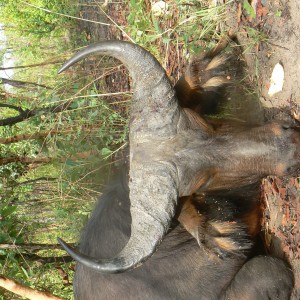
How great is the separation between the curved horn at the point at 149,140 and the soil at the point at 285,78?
116 cm

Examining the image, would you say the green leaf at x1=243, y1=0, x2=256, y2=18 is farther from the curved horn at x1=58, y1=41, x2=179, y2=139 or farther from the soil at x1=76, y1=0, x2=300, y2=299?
the curved horn at x1=58, y1=41, x2=179, y2=139

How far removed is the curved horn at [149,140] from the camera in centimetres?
339

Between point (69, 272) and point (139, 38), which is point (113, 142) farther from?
point (69, 272)

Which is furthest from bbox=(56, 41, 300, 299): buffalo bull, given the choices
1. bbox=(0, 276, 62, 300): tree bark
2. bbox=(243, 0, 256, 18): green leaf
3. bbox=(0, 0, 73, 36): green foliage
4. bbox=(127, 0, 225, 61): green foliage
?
bbox=(0, 0, 73, 36): green foliage

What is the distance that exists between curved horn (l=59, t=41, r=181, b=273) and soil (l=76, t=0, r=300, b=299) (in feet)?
3.80

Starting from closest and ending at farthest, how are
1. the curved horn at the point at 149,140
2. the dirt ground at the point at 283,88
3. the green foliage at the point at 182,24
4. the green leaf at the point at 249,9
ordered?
1. the curved horn at the point at 149,140
2. the dirt ground at the point at 283,88
3. the green leaf at the point at 249,9
4. the green foliage at the point at 182,24

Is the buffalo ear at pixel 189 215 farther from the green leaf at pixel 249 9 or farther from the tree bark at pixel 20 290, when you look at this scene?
the tree bark at pixel 20 290

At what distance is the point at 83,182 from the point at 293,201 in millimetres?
3182

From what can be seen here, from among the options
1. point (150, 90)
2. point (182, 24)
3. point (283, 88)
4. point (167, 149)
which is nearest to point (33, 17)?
point (182, 24)

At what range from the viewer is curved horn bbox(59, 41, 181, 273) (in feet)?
11.1

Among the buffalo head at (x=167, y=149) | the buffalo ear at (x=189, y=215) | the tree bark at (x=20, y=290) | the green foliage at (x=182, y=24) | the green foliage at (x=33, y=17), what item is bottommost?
the tree bark at (x=20, y=290)

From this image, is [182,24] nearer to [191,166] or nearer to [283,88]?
[283,88]

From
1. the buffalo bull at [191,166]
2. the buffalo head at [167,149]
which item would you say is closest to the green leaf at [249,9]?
the buffalo bull at [191,166]

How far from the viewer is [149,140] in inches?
139
